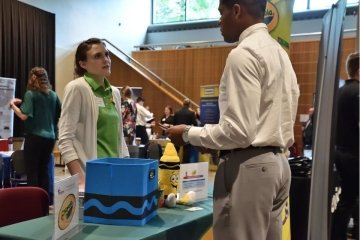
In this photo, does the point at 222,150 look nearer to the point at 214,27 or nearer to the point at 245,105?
the point at 245,105

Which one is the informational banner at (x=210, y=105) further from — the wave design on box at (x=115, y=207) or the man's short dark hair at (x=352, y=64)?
the man's short dark hair at (x=352, y=64)

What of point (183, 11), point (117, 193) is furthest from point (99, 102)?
point (183, 11)

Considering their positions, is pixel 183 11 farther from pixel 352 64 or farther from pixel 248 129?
pixel 248 129

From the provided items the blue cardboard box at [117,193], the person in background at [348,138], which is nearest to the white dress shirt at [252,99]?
the blue cardboard box at [117,193]

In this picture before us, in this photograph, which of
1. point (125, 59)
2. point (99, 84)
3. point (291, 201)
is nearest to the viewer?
point (99, 84)

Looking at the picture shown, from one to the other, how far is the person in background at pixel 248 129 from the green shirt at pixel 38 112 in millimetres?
2991

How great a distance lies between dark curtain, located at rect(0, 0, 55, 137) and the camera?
866 cm

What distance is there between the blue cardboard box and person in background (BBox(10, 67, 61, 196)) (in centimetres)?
279

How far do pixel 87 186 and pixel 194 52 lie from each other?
394 inches

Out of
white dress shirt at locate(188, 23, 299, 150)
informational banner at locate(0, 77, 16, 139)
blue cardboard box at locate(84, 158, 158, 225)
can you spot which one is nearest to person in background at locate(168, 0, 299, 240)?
white dress shirt at locate(188, 23, 299, 150)

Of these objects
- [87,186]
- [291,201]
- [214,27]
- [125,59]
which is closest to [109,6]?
[125,59]

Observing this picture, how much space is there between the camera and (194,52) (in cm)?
1134

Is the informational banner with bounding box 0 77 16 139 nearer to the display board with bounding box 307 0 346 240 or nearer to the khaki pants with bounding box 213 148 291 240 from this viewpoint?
the khaki pants with bounding box 213 148 291 240

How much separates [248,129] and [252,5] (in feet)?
1.39
